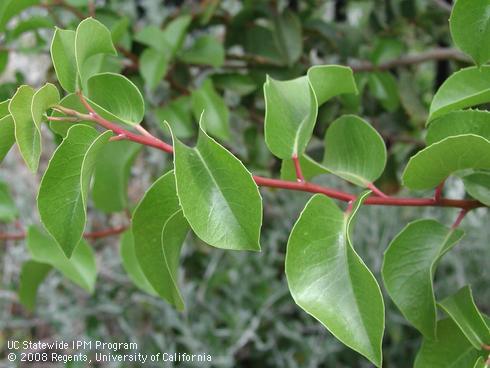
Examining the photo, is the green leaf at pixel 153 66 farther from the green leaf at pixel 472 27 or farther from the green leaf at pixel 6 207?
the green leaf at pixel 472 27

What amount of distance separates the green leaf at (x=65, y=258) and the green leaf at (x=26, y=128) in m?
0.40

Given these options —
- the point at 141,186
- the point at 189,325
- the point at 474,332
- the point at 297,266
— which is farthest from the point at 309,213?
the point at 141,186

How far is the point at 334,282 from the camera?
0.46 meters

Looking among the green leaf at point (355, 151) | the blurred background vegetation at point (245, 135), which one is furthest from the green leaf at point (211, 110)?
the green leaf at point (355, 151)

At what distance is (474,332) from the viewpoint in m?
0.52

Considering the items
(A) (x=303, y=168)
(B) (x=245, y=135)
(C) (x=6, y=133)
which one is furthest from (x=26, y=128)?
(B) (x=245, y=135)

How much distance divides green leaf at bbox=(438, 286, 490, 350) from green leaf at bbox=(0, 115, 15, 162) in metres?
0.37

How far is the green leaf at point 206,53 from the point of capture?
1.11 meters

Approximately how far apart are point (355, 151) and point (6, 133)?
0.32m

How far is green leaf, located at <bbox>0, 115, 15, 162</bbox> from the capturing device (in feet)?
1.52

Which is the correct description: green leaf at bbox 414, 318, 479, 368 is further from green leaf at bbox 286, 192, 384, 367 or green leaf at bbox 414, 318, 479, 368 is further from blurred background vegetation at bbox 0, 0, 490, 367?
blurred background vegetation at bbox 0, 0, 490, 367

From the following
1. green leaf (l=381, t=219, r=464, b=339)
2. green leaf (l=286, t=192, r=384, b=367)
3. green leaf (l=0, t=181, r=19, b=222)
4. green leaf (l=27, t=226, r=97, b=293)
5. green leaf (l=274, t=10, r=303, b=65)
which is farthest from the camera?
green leaf (l=274, t=10, r=303, b=65)

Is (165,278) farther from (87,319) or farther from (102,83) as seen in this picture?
(87,319)

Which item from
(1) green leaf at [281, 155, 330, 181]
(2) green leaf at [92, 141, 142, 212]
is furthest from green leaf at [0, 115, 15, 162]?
(2) green leaf at [92, 141, 142, 212]
